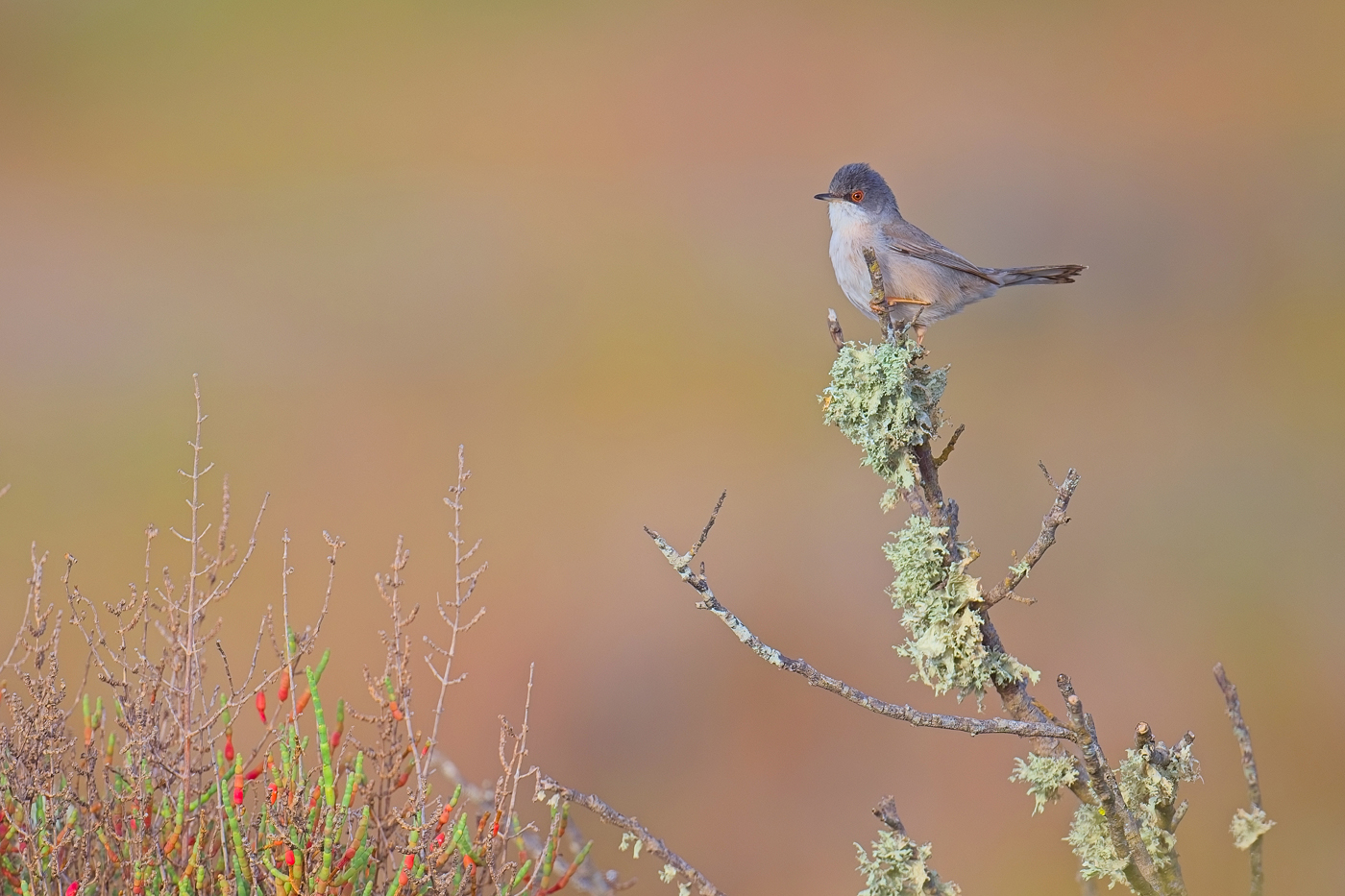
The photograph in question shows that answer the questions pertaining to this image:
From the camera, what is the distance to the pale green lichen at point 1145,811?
220cm

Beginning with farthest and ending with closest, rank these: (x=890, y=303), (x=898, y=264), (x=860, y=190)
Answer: (x=860, y=190)
(x=898, y=264)
(x=890, y=303)

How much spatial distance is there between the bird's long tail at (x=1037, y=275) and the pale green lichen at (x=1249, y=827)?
269 centimetres

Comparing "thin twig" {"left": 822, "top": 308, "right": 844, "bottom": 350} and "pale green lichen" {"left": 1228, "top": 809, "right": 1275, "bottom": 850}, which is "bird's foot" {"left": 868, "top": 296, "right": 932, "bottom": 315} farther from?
"pale green lichen" {"left": 1228, "top": 809, "right": 1275, "bottom": 850}

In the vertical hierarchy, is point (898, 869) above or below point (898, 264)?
below

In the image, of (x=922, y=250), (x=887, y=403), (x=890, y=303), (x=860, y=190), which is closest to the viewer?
(x=887, y=403)

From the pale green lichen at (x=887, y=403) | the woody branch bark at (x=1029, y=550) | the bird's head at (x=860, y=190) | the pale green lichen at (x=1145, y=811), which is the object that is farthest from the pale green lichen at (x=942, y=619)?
the bird's head at (x=860, y=190)

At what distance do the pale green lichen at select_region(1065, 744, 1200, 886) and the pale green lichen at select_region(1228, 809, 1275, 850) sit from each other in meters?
0.17

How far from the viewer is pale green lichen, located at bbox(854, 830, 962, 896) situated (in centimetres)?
227

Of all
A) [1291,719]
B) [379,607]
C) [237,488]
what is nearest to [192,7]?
[237,488]

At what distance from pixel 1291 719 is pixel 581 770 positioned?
5233mm

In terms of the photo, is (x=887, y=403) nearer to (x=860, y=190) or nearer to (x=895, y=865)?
(x=895, y=865)

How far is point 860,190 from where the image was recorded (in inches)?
199

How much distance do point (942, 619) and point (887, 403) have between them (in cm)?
53

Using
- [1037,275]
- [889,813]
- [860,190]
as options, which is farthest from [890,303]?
[889,813]
